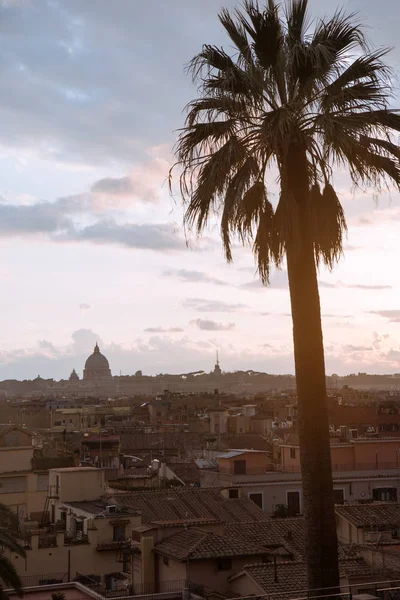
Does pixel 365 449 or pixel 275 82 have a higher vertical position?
pixel 275 82

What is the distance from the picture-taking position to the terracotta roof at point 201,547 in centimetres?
1680

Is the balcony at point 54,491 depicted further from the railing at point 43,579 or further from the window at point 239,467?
the window at point 239,467

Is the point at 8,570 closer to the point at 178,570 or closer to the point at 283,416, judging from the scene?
the point at 178,570

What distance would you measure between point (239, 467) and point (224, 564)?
18.3 meters

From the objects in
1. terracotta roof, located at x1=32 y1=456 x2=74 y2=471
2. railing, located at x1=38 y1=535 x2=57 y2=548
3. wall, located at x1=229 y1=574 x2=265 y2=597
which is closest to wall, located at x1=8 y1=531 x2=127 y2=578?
railing, located at x1=38 y1=535 x2=57 y2=548

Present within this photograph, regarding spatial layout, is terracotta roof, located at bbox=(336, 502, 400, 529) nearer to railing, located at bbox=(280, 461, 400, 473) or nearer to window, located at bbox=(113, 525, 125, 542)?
window, located at bbox=(113, 525, 125, 542)

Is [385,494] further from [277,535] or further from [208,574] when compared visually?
[208,574]

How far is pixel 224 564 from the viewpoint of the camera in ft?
56.3

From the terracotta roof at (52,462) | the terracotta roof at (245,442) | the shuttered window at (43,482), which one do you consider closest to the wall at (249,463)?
the terracotta roof at (52,462)

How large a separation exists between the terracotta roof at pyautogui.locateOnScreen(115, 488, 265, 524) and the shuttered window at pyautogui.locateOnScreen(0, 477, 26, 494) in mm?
5683

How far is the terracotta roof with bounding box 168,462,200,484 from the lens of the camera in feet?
120

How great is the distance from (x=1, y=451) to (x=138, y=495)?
682 centimetres

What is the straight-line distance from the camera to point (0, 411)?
309ft

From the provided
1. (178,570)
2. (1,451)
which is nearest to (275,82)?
(178,570)
